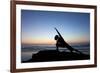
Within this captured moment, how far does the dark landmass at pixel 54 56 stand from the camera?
6.17 feet

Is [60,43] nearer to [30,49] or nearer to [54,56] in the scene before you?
[54,56]

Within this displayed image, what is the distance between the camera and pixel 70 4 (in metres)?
1.96

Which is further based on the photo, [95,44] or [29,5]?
[95,44]

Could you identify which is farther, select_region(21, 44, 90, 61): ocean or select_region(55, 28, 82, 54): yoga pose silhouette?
select_region(55, 28, 82, 54): yoga pose silhouette

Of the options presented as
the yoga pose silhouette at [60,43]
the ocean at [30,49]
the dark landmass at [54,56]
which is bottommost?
the dark landmass at [54,56]

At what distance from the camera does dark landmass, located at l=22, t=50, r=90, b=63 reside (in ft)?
6.17

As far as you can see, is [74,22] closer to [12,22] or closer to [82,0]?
[82,0]

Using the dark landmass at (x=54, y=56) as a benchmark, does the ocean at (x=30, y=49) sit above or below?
above

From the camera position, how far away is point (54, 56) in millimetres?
1929

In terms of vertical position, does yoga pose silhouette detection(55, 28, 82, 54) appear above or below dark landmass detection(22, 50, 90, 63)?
above

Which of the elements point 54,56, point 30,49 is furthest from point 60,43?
point 30,49

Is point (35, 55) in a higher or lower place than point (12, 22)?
lower

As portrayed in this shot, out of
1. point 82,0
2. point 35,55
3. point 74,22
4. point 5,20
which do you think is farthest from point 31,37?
point 82,0

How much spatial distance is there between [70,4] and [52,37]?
0.38 meters
